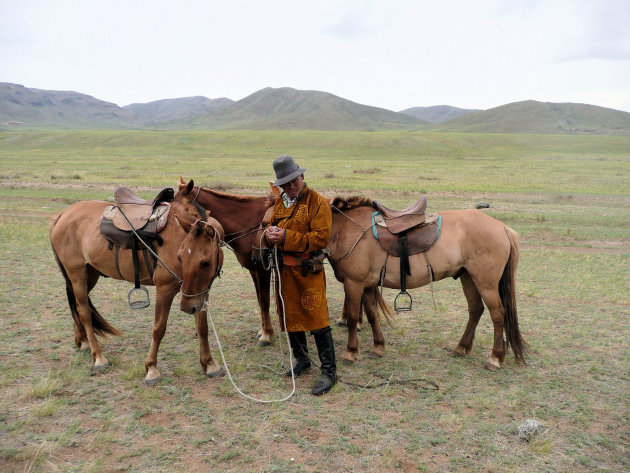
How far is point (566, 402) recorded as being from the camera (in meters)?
4.39

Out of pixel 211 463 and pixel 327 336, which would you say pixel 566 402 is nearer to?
pixel 327 336

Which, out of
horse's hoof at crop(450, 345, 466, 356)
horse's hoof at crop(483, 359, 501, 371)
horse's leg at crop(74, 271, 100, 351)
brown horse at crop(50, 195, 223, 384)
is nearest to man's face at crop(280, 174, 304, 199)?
brown horse at crop(50, 195, 223, 384)

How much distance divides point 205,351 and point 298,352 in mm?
1098

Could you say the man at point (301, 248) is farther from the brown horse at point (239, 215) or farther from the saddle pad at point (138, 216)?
the saddle pad at point (138, 216)

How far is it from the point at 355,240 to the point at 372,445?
7.67ft

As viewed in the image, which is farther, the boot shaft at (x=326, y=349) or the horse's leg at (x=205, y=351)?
the horse's leg at (x=205, y=351)

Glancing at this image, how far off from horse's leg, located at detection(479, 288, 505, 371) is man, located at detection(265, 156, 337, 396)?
6.71 ft

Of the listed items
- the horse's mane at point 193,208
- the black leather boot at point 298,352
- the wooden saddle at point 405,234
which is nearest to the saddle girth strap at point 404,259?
the wooden saddle at point 405,234

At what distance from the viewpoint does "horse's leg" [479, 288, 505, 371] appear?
5113mm

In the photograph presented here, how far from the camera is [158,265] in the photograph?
460cm

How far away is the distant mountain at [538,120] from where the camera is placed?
512 ft

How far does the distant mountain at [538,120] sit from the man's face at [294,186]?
16198cm

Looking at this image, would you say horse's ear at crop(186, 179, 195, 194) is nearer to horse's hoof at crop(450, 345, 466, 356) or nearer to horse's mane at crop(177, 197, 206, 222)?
horse's mane at crop(177, 197, 206, 222)

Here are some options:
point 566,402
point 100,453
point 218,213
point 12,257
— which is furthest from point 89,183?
point 566,402
